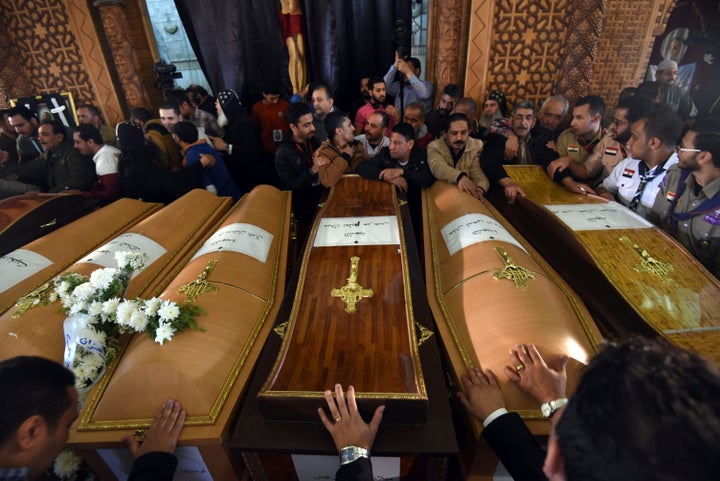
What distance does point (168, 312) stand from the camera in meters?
1.45

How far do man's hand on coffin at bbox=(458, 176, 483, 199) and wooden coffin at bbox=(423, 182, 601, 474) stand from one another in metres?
0.43

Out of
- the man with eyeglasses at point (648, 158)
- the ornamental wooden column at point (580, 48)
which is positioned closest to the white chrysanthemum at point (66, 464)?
the man with eyeglasses at point (648, 158)

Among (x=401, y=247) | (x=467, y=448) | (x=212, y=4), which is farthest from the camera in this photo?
(x=212, y=4)

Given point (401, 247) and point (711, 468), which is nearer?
point (711, 468)

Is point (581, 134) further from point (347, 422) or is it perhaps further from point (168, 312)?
point (168, 312)

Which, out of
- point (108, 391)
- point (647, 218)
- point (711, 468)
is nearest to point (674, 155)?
point (647, 218)

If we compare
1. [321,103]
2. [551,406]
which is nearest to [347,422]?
[551,406]

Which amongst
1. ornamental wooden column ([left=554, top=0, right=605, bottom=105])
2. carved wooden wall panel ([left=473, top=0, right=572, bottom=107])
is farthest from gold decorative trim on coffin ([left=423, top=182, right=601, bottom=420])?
ornamental wooden column ([left=554, top=0, right=605, bottom=105])

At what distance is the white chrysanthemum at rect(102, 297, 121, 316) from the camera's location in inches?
57.0

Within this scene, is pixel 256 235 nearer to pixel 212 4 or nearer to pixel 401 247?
pixel 401 247

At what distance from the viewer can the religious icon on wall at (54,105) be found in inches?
186

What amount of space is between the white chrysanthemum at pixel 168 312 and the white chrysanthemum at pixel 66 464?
2.16 feet

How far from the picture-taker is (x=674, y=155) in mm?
2188

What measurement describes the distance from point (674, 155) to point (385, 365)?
238 centimetres
